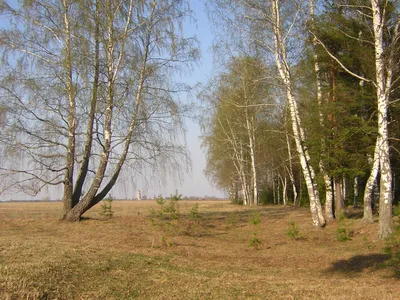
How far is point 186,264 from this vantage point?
8.90m

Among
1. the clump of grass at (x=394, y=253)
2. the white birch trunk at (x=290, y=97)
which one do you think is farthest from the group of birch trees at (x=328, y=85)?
the clump of grass at (x=394, y=253)

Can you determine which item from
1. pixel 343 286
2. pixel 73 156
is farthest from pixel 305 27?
pixel 343 286

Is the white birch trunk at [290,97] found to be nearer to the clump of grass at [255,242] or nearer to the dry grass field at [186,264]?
the dry grass field at [186,264]

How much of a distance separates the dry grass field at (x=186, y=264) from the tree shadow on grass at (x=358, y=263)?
0.07 ft

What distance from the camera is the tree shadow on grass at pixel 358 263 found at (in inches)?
353

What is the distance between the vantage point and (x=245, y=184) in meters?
38.6

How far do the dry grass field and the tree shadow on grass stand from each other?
2 centimetres

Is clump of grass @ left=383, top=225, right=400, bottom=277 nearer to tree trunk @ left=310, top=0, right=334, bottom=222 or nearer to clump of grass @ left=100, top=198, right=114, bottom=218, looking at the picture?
tree trunk @ left=310, top=0, right=334, bottom=222

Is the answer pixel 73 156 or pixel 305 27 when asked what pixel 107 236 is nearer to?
pixel 73 156

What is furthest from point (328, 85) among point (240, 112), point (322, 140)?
point (240, 112)

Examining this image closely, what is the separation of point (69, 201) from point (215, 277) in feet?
29.6

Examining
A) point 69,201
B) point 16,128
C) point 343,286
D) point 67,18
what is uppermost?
point 67,18

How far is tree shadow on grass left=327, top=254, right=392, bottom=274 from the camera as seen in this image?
8.96 meters

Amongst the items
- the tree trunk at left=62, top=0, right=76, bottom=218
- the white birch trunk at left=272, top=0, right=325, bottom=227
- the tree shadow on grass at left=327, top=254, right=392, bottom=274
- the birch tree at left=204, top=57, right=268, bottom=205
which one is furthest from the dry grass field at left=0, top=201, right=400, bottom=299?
the birch tree at left=204, top=57, right=268, bottom=205
